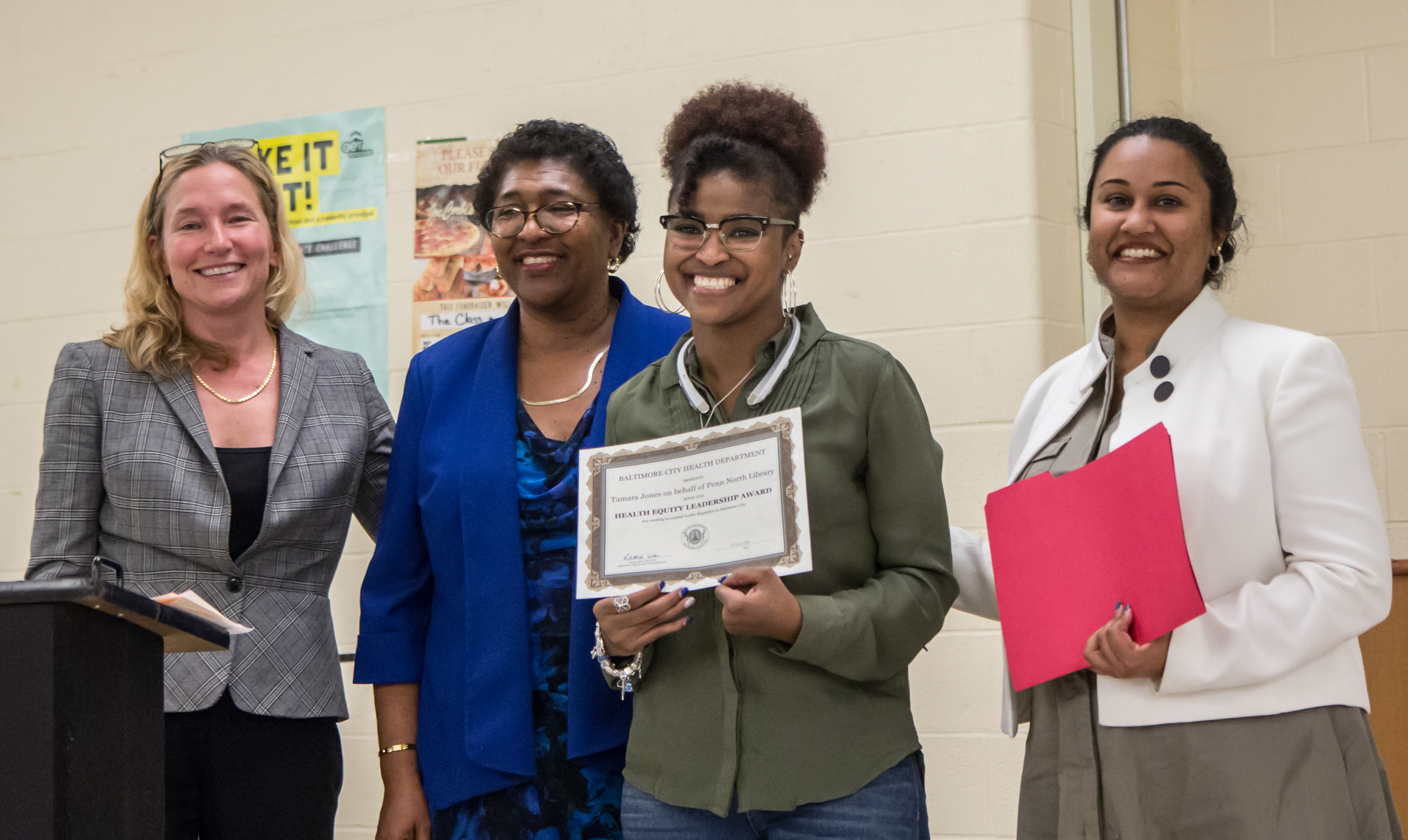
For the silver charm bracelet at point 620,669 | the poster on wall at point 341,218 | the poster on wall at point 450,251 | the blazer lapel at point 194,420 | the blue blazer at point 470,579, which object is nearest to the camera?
the silver charm bracelet at point 620,669

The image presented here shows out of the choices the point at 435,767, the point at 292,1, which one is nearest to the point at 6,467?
the point at 292,1

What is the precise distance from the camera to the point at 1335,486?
1567mm

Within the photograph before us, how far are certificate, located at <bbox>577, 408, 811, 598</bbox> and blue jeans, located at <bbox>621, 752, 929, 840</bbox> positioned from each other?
11.4 inches

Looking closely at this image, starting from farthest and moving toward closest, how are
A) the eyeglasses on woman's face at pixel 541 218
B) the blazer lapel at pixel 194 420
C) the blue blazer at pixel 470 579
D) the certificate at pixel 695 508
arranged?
1. the blazer lapel at pixel 194 420
2. the eyeglasses on woman's face at pixel 541 218
3. the blue blazer at pixel 470 579
4. the certificate at pixel 695 508

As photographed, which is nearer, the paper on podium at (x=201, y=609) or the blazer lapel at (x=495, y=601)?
the paper on podium at (x=201, y=609)

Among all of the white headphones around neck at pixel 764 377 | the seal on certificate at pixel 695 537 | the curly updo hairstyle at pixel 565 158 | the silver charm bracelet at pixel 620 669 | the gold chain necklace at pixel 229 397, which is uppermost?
the curly updo hairstyle at pixel 565 158

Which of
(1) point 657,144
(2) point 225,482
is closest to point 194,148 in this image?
(2) point 225,482

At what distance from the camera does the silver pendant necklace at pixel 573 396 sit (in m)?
2.13

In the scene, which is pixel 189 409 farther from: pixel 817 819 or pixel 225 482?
pixel 817 819

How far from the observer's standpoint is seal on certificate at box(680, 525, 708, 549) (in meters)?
1.62

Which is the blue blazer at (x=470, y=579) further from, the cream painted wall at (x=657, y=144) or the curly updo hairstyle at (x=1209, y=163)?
the cream painted wall at (x=657, y=144)

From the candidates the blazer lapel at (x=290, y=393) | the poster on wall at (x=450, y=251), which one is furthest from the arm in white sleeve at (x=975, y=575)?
the poster on wall at (x=450, y=251)

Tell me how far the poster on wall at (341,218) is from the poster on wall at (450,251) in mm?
116

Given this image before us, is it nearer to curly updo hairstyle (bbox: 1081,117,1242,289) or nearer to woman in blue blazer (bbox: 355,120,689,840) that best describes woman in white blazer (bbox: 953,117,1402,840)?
curly updo hairstyle (bbox: 1081,117,1242,289)
